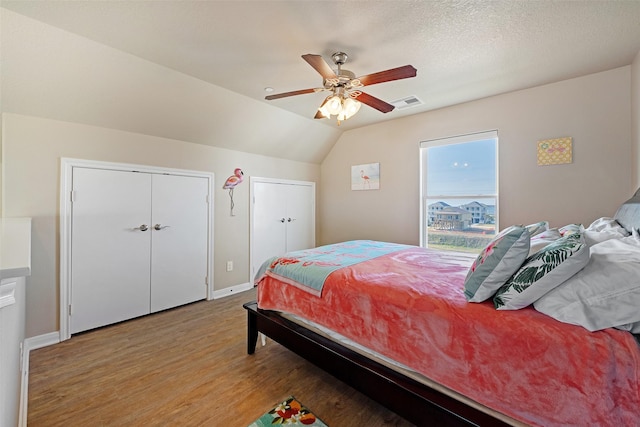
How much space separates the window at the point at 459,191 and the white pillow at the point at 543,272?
2.24 meters

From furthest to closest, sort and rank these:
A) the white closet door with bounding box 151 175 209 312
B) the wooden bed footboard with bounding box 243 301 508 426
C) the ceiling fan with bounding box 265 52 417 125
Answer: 1. the white closet door with bounding box 151 175 209 312
2. the ceiling fan with bounding box 265 52 417 125
3. the wooden bed footboard with bounding box 243 301 508 426

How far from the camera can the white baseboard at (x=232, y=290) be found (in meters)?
3.59

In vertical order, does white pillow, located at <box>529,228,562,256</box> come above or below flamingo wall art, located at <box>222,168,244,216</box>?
below

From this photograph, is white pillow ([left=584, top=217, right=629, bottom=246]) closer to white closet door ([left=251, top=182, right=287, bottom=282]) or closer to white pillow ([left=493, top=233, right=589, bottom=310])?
white pillow ([left=493, top=233, right=589, bottom=310])

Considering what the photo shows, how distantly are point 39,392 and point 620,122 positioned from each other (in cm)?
514

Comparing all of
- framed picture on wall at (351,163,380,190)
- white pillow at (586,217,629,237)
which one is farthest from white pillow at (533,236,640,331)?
framed picture on wall at (351,163,380,190)

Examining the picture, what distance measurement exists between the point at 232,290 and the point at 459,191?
3393 millimetres

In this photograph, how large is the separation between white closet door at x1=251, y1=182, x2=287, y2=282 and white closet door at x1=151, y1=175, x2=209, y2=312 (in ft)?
2.52

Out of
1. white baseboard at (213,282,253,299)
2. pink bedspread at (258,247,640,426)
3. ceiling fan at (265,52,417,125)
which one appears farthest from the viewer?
white baseboard at (213,282,253,299)

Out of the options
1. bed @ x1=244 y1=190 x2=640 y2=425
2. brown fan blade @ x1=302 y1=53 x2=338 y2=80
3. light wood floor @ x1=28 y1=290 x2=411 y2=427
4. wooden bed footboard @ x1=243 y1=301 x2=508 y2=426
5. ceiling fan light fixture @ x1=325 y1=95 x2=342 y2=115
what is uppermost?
Result: brown fan blade @ x1=302 y1=53 x2=338 y2=80

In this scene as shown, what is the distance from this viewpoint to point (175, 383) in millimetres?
1863

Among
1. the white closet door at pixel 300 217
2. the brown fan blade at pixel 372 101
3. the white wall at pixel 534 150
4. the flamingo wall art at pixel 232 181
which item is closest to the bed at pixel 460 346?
the white wall at pixel 534 150

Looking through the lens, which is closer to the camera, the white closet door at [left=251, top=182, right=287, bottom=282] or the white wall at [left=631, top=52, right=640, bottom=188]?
the white wall at [left=631, top=52, right=640, bottom=188]

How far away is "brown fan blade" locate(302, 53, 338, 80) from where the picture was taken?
1633mm
